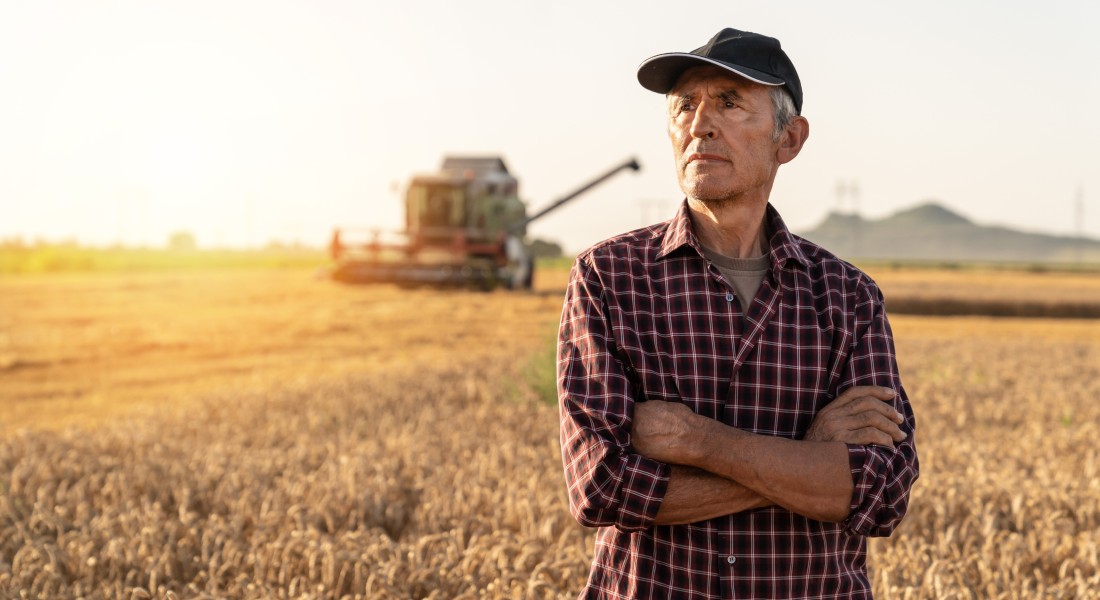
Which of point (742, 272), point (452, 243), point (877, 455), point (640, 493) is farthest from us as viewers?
point (452, 243)

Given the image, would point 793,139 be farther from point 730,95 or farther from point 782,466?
point 782,466

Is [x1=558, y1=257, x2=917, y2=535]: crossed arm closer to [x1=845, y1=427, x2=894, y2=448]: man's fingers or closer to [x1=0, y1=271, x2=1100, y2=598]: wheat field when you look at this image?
[x1=845, y1=427, x2=894, y2=448]: man's fingers

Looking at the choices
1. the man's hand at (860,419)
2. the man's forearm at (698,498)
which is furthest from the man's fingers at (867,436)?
the man's forearm at (698,498)

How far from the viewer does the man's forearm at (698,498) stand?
86.0 inches

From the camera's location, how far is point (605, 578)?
2312mm

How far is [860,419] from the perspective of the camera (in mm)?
2297

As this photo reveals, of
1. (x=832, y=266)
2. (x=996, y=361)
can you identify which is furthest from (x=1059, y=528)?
(x=996, y=361)

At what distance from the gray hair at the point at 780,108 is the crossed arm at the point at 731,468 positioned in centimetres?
70

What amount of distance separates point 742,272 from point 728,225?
0.12 m

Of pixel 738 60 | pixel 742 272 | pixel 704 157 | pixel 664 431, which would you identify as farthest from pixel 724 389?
pixel 738 60

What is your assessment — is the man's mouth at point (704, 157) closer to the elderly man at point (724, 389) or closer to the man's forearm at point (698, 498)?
the elderly man at point (724, 389)

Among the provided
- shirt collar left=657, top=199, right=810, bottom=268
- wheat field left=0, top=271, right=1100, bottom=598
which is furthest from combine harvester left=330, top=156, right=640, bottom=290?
shirt collar left=657, top=199, right=810, bottom=268

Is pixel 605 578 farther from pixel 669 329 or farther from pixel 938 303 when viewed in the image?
pixel 938 303

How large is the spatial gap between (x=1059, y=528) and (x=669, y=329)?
10.6 ft
